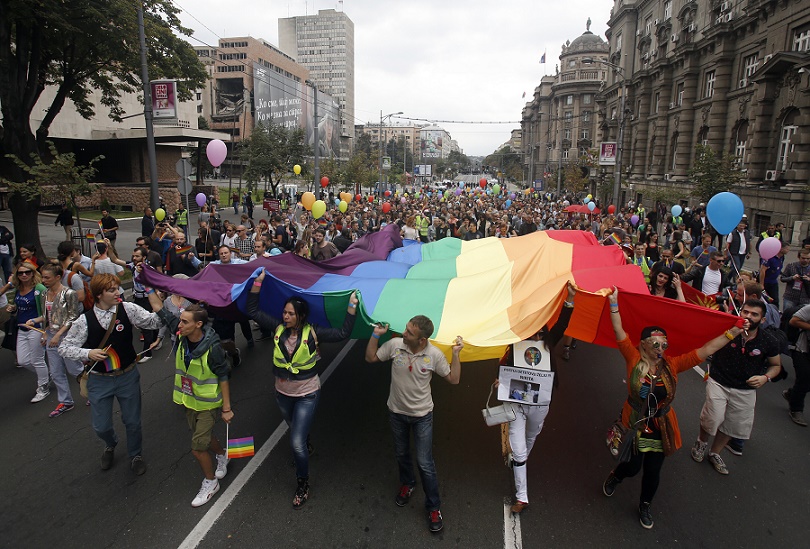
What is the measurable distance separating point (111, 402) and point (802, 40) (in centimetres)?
2848

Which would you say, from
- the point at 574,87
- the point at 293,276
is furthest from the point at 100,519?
the point at 574,87

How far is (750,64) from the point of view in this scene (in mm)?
26312

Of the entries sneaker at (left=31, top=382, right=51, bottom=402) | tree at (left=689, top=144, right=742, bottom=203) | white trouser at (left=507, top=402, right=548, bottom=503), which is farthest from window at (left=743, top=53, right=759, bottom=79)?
sneaker at (left=31, top=382, right=51, bottom=402)

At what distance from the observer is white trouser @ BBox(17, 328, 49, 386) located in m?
5.80

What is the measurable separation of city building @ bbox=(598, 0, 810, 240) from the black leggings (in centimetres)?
2187

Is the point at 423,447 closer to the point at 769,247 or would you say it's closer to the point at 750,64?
the point at 769,247

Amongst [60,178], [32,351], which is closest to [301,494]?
[32,351]

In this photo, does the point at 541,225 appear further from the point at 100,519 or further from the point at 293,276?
the point at 100,519

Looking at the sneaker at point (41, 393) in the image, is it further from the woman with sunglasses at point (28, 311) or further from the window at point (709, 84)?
the window at point (709, 84)

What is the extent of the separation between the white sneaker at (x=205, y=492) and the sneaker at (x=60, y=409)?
106 inches

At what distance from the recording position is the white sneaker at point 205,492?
415 cm

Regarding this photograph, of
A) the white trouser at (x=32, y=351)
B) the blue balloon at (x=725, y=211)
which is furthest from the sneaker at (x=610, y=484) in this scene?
the white trouser at (x=32, y=351)

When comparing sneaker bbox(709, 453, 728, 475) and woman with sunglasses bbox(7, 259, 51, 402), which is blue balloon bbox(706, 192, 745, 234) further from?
woman with sunglasses bbox(7, 259, 51, 402)

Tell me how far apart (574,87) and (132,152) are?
71.4 m
